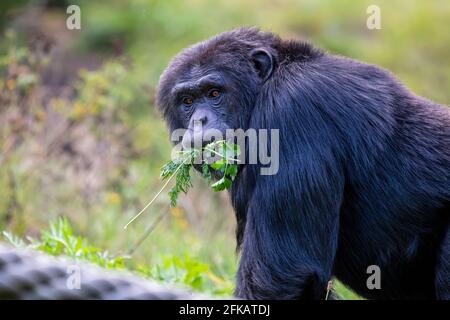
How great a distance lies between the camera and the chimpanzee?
606cm

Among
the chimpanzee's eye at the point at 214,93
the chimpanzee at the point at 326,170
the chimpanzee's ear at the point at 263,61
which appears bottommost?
the chimpanzee at the point at 326,170

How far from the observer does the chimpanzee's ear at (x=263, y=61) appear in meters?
6.93

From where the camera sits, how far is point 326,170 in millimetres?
6207

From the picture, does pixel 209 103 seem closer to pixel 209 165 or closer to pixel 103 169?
pixel 209 165

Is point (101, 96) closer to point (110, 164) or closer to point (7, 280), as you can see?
point (110, 164)

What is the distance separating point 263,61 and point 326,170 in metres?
1.35

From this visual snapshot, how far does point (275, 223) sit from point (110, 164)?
5.75 m

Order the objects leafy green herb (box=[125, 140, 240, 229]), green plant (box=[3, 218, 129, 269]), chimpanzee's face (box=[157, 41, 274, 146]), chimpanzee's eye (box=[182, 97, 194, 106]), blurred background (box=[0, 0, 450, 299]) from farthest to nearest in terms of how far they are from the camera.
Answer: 1. blurred background (box=[0, 0, 450, 299])
2. green plant (box=[3, 218, 129, 269])
3. chimpanzee's eye (box=[182, 97, 194, 106])
4. chimpanzee's face (box=[157, 41, 274, 146])
5. leafy green herb (box=[125, 140, 240, 229])

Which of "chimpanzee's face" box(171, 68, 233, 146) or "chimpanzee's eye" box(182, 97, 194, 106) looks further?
"chimpanzee's eye" box(182, 97, 194, 106)

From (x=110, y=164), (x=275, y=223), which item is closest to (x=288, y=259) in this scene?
(x=275, y=223)

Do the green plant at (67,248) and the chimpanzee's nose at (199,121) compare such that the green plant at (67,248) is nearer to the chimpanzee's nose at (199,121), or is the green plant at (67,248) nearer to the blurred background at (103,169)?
the blurred background at (103,169)

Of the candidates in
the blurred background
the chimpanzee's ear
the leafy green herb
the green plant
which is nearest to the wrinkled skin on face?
the chimpanzee's ear

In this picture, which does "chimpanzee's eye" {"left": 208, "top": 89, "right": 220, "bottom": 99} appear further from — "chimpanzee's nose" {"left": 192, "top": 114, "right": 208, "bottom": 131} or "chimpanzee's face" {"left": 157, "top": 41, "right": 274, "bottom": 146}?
"chimpanzee's nose" {"left": 192, "top": 114, "right": 208, "bottom": 131}

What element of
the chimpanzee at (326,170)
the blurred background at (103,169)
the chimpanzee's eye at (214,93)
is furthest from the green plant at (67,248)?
the chimpanzee's eye at (214,93)
